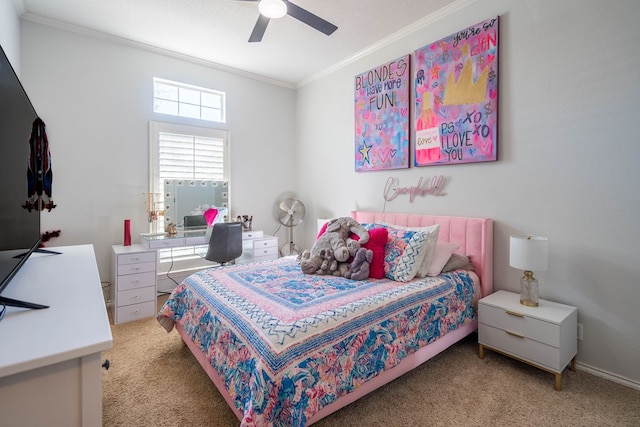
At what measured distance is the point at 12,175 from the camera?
4.06 ft

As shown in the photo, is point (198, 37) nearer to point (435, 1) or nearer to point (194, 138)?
point (194, 138)

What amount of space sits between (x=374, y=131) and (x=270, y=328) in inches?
105

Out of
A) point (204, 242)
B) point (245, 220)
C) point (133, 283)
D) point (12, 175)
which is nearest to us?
point (12, 175)

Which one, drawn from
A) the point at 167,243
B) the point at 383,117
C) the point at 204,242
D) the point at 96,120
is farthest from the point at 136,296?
the point at 383,117

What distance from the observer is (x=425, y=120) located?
2994 mm

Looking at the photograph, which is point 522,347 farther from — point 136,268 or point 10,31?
point 10,31

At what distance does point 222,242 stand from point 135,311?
1.06 m

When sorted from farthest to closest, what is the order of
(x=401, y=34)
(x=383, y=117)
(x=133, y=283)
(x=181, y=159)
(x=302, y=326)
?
(x=181, y=159)
(x=383, y=117)
(x=401, y=34)
(x=133, y=283)
(x=302, y=326)

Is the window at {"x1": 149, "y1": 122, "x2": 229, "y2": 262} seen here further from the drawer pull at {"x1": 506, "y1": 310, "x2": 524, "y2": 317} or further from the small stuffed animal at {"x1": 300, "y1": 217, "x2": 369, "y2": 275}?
the drawer pull at {"x1": 506, "y1": 310, "x2": 524, "y2": 317}

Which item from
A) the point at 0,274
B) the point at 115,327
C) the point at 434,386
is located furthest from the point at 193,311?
the point at 434,386

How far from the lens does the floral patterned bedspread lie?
1.33m

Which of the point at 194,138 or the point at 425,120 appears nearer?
the point at 425,120

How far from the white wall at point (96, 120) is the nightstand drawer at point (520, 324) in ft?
11.8

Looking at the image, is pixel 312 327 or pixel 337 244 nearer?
pixel 312 327
